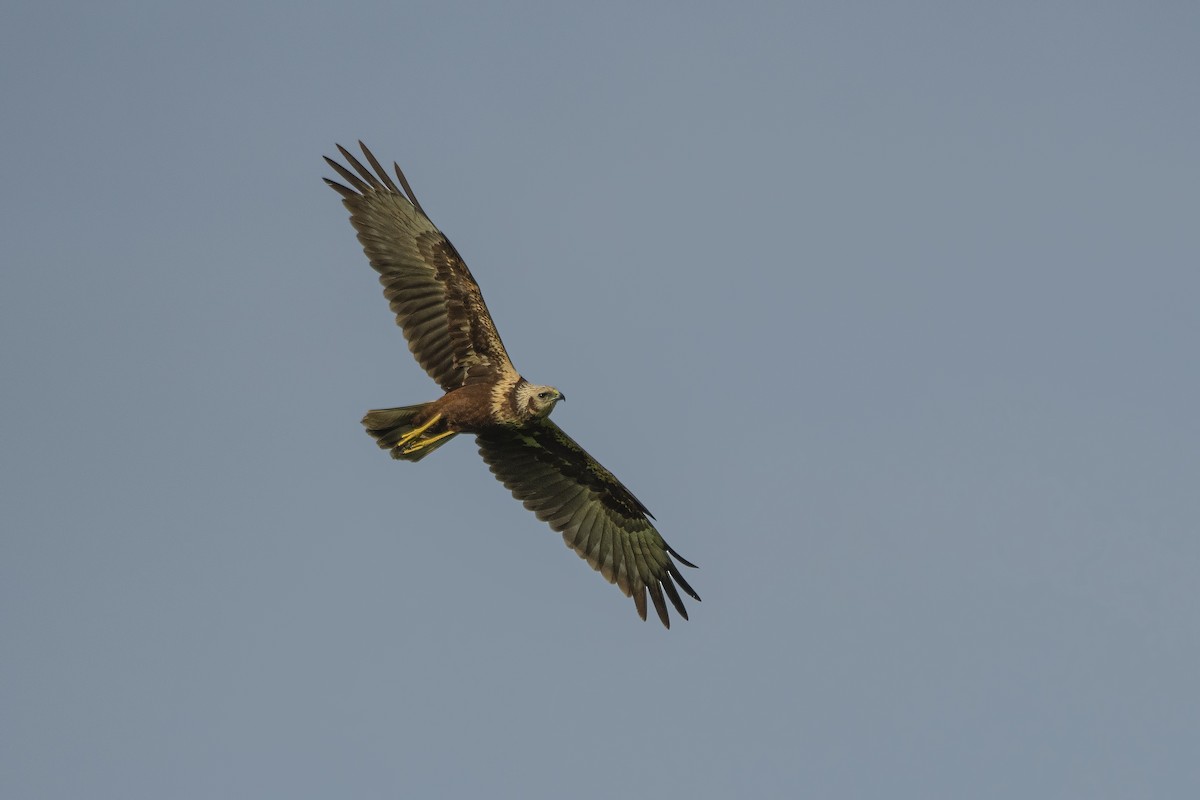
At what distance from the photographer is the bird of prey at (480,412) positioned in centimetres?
1501

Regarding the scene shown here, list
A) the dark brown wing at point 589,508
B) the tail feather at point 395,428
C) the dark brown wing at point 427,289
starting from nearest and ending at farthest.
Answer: the tail feather at point 395,428
the dark brown wing at point 427,289
the dark brown wing at point 589,508

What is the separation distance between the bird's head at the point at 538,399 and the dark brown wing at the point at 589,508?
2.81 ft

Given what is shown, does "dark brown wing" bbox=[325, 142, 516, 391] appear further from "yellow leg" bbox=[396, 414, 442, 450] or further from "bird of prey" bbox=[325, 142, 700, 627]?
"yellow leg" bbox=[396, 414, 442, 450]

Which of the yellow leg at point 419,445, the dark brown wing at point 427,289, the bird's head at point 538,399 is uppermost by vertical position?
the dark brown wing at point 427,289

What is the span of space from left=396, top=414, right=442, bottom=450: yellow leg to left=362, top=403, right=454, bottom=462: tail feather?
0.06 ft

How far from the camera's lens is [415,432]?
14812 mm

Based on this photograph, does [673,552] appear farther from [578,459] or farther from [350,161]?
[350,161]

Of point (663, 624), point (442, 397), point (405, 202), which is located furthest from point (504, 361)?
point (663, 624)

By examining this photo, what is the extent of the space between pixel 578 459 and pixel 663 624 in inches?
80.7

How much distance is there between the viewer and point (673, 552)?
16250 millimetres

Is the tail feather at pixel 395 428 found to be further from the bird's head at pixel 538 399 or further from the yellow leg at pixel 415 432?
the bird's head at pixel 538 399

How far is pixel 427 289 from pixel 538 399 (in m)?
1.68

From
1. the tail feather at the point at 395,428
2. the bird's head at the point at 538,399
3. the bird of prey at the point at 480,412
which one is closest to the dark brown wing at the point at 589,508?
the bird of prey at the point at 480,412

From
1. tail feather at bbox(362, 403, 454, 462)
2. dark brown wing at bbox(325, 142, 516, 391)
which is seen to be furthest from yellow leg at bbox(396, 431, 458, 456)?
dark brown wing at bbox(325, 142, 516, 391)
